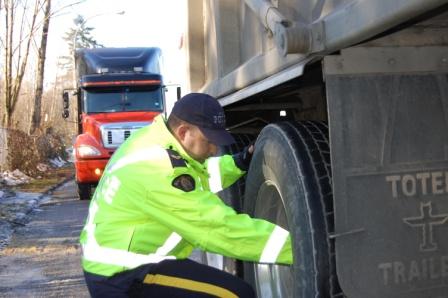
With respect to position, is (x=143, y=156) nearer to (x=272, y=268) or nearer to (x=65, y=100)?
(x=272, y=268)

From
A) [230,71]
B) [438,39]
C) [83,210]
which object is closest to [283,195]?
[438,39]

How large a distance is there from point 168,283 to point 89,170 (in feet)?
34.8

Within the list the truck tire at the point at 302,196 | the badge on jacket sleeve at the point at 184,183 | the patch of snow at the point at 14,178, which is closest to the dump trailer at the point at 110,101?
the patch of snow at the point at 14,178

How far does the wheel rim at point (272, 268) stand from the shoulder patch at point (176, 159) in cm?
53

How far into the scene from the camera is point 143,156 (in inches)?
98.4

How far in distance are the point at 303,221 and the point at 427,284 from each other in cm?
52

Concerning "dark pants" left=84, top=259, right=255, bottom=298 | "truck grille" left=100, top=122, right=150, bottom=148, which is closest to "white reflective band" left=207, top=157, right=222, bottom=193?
"dark pants" left=84, top=259, right=255, bottom=298

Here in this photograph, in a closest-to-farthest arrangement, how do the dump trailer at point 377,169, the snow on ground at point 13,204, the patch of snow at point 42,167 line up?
the dump trailer at point 377,169, the snow on ground at point 13,204, the patch of snow at point 42,167

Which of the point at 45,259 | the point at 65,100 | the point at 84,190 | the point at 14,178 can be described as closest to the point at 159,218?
the point at 45,259

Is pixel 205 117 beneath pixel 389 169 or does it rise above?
above

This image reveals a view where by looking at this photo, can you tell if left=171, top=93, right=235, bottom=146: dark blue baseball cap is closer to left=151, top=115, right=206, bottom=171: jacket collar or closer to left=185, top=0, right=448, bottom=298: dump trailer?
left=151, top=115, right=206, bottom=171: jacket collar

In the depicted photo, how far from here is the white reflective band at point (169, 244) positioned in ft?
8.61

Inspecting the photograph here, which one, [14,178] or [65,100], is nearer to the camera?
[65,100]

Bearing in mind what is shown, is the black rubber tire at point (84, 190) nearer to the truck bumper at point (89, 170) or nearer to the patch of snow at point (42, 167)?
the truck bumper at point (89, 170)
